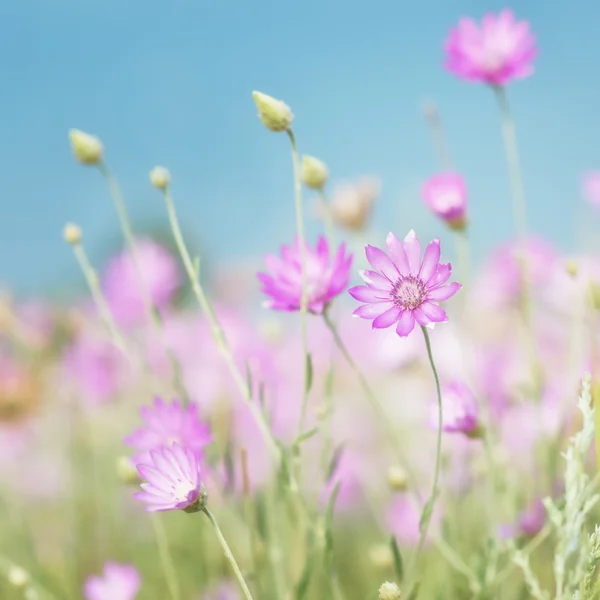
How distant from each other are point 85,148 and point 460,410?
0.37 m

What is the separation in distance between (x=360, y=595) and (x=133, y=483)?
2.05 feet

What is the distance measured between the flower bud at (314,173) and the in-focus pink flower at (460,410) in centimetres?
19

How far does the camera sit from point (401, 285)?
50 centimetres

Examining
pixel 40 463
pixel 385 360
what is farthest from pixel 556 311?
pixel 40 463

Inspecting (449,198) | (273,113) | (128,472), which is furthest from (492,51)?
(128,472)

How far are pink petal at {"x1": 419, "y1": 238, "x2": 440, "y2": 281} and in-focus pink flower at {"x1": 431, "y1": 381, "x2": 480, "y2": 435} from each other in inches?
8.5

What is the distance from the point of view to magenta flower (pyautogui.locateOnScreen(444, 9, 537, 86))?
33.9 inches

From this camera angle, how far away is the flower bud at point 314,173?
2.24ft

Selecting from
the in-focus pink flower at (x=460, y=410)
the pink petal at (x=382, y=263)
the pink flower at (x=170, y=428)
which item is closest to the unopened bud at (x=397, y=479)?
the in-focus pink flower at (x=460, y=410)

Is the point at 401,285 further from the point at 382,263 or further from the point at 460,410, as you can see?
the point at 460,410

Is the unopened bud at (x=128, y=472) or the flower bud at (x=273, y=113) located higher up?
the flower bud at (x=273, y=113)

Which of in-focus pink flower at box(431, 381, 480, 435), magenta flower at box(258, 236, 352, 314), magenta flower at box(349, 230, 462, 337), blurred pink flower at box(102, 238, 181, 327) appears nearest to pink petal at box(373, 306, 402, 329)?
magenta flower at box(349, 230, 462, 337)

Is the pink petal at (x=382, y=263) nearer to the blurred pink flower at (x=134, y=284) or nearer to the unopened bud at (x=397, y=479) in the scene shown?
the unopened bud at (x=397, y=479)

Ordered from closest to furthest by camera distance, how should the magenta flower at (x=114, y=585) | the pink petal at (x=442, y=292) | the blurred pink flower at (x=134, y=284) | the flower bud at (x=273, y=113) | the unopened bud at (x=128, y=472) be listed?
the pink petal at (x=442, y=292), the flower bud at (x=273, y=113), the unopened bud at (x=128, y=472), the magenta flower at (x=114, y=585), the blurred pink flower at (x=134, y=284)
